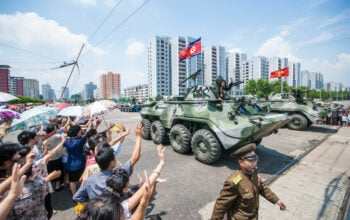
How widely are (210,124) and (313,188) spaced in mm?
2755

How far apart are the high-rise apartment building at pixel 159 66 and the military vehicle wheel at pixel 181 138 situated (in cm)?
6622

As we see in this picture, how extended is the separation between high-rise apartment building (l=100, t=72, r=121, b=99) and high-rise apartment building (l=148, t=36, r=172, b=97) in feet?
173

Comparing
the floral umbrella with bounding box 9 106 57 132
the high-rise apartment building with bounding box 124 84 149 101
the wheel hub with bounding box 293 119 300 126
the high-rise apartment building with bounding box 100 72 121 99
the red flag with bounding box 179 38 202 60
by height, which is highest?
the high-rise apartment building with bounding box 100 72 121 99

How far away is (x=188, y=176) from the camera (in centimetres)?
464

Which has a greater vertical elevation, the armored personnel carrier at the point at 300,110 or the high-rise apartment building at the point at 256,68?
the high-rise apartment building at the point at 256,68

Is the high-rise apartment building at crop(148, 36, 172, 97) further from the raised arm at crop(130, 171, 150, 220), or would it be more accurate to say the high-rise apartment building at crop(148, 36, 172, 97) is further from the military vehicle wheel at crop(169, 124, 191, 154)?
the raised arm at crop(130, 171, 150, 220)

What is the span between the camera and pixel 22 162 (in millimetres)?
2025

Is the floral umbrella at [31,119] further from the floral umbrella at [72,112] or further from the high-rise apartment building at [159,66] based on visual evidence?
the high-rise apartment building at [159,66]

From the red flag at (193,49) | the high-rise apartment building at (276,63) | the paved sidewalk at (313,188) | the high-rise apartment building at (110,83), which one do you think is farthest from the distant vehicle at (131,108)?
the high-rise apartment building at (110,83)

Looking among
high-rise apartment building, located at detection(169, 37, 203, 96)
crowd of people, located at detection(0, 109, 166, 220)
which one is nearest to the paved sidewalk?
crowd of people, located at detection(0, 109, 166, 220)

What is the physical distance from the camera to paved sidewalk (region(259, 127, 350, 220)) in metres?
3.10

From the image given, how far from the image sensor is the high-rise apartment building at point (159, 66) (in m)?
73.1

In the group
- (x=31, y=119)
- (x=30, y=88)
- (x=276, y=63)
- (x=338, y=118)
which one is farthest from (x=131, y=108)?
(x=30, y=88)

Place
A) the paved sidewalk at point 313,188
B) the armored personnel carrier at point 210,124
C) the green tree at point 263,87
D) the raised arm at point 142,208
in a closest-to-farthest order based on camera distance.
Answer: the raised arm at point 142,208 → the paved sidewalk at point 313,188 → the armored personnel carrier at point 210,124 → the green tree at point 263,87
